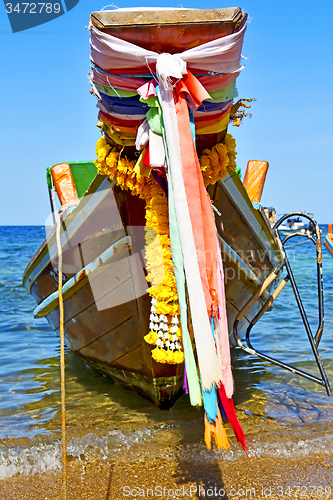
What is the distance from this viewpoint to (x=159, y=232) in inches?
103

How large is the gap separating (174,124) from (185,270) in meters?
0.72

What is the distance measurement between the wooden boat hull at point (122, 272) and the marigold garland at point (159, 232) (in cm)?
20

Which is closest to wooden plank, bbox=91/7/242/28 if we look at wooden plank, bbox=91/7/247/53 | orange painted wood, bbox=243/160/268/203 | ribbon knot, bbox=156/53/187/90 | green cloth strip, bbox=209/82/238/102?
wooden plank, bbox=91/7/247/53

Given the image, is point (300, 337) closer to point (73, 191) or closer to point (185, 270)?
point (73, 191)

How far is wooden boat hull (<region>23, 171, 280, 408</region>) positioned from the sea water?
0.26 meters

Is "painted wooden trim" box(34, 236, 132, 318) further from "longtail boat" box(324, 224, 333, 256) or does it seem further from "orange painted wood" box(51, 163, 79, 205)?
A: "longtail boat" box(324, 224, 333, 256)

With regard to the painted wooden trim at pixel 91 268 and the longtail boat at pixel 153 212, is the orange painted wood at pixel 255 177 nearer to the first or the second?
the longtail boat at pixel 153 212

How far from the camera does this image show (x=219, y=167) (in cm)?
251

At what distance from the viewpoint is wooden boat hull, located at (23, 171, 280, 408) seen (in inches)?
115

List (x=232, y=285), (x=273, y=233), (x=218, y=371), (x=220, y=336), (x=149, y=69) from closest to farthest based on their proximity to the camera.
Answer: (x=218, y=371) → (x=149, y=69) → (x=220, y=336) → (x=232, y=285) → (x=273, y=233)

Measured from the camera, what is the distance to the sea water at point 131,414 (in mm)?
2943

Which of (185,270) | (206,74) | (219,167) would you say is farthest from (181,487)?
(206,74)

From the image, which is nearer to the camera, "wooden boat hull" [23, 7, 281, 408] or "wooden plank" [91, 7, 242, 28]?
"wooden plank" [91, 7, 242, 28]

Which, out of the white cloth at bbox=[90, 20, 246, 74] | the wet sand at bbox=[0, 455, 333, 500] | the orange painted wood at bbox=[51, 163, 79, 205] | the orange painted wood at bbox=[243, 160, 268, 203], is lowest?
the wet sand at bbox=[0, 455, 333, 500]
